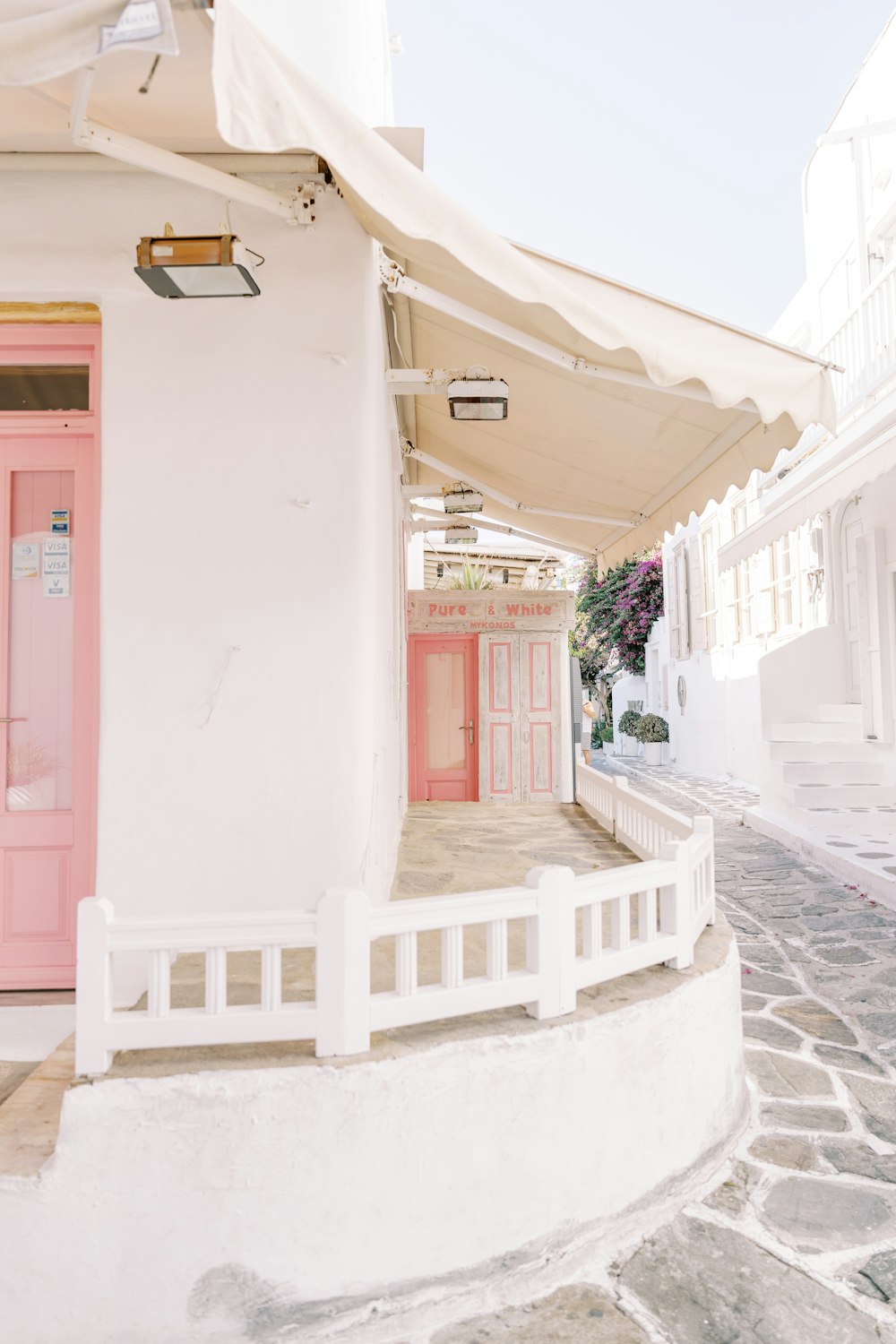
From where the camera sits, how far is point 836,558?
13.2 meters

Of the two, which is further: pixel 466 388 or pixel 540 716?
pixel 540 716

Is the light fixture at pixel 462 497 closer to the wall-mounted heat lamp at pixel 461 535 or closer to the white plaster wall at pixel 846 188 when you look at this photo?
the wall-mounted heat lamp at pixel 461 535

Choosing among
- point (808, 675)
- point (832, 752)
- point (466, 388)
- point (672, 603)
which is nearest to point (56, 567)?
point (466, 388)

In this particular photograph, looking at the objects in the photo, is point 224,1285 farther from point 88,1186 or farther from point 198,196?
point 198,196

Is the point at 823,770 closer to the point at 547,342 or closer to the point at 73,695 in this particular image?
the point at 547,342

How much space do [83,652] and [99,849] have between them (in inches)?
36.5

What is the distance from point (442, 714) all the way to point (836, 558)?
22.7ft

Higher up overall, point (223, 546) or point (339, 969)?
point (223, 546)

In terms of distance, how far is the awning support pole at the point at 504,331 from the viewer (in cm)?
390

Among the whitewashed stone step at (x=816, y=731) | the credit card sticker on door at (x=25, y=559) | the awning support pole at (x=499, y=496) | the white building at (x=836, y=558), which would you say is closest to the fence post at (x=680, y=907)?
the credit card sticker on door at (x=25, y=559)

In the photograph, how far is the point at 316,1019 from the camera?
2.40 metres

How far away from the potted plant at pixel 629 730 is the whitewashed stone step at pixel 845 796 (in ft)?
45.3

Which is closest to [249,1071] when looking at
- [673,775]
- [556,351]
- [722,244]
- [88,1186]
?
[88,1186]

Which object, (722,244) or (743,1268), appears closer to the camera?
(743,1268)
